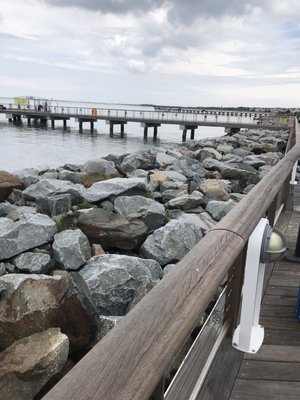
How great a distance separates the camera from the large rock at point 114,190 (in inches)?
280

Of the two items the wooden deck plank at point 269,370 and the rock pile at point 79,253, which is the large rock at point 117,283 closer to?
the rock pile at point 79,253

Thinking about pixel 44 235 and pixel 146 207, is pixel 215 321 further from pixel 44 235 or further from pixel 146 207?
pixel 146 207

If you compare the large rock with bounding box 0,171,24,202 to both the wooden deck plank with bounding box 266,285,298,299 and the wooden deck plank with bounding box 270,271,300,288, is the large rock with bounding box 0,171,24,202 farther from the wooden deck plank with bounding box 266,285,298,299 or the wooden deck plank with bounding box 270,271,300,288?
the wooden deck plank with bounding box 266,285,298,299

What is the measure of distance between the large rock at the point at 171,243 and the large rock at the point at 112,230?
0.68 feet

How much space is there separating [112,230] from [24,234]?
1188mm

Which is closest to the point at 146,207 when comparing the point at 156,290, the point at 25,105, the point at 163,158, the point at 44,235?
the point at 44,235

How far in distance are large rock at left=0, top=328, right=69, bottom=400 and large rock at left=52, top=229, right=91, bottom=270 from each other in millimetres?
1613

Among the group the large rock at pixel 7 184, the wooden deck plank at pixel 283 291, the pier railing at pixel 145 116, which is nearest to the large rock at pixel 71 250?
the wooden deck plank at pixel 283 291

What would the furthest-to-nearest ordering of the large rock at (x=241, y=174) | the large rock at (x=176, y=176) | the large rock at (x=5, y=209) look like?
the large rock at (x=241, y=174), the large rock at (x=176, y=176), the large rock at (x=5, y=209)

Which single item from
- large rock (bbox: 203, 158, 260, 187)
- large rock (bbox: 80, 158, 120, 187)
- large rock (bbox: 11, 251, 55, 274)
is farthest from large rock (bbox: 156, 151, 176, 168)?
large rock (bbox: 11, 251, 55, 274)

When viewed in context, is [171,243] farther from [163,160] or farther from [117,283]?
[163,160]

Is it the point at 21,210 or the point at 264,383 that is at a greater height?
the point at 264,383

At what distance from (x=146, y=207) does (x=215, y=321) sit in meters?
4.24

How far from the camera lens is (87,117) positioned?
46469 millimetres
